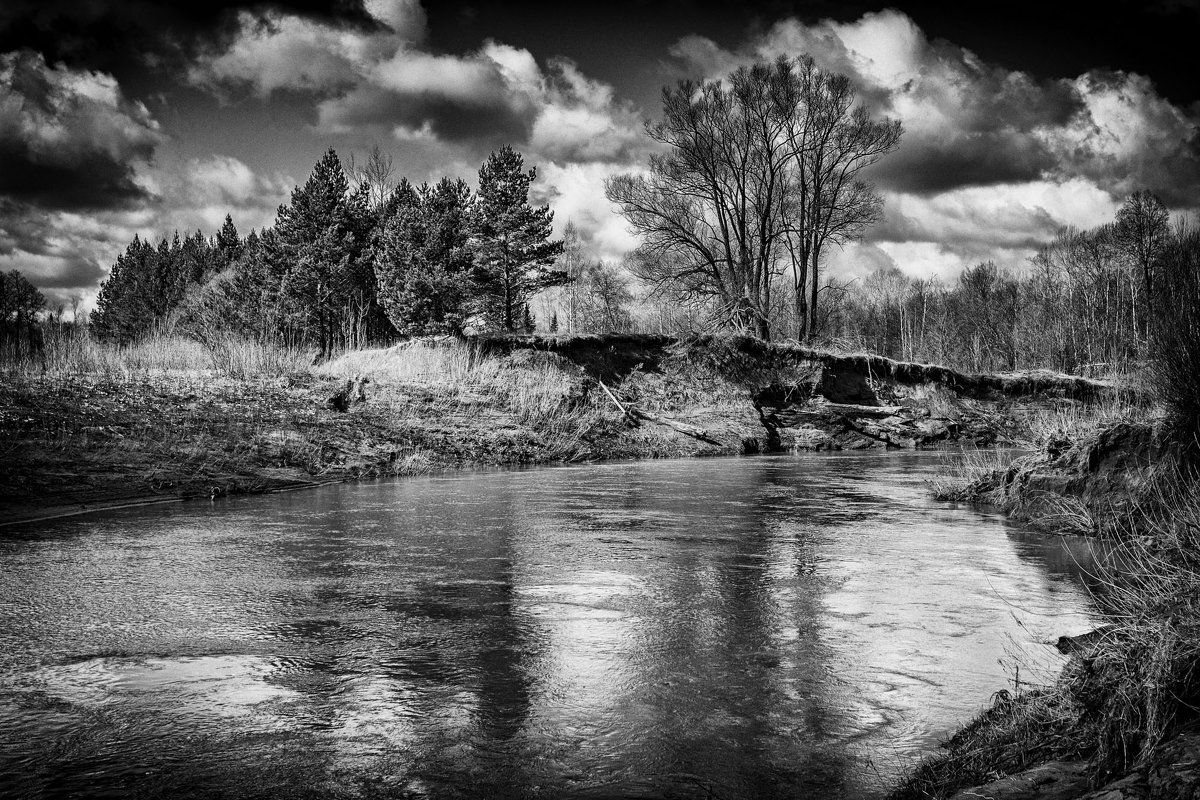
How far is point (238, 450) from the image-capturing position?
1413 centimetres

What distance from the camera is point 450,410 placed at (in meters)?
20.6

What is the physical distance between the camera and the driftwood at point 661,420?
23.7 m

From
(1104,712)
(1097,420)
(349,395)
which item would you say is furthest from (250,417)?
(1104,712)

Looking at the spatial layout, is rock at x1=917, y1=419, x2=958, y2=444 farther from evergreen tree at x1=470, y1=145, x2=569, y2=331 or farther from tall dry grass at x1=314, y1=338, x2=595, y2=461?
evergreen tree at x1=470, y1=145, x2=569, y2=331

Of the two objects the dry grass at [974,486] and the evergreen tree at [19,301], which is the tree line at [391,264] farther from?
the dry grass at [974,486]

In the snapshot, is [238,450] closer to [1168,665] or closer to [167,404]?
[167,404]

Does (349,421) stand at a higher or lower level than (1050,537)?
higher

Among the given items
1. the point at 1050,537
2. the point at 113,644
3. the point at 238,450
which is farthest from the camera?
the point at 238,450

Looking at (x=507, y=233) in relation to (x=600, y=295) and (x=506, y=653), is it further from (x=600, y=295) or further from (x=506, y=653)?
(x=506, y=653)

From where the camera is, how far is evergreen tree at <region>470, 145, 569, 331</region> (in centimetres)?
3388

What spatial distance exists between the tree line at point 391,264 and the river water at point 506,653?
22.2m

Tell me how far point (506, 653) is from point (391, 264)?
32.6m

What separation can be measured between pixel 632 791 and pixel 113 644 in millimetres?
3434

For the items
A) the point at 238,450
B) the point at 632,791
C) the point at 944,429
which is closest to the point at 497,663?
the point at 632,791
